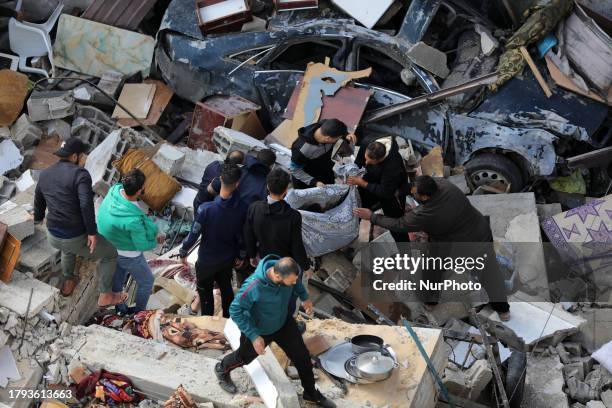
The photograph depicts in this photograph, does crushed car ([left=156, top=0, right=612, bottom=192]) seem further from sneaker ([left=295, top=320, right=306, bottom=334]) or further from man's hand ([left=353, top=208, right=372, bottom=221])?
sneaker ([left=295, top=320, right=306, bottom=334])

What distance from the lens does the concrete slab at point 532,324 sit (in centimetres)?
648

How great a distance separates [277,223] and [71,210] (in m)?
1.54

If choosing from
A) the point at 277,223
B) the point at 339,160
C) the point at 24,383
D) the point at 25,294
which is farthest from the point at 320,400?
the point at 339,160

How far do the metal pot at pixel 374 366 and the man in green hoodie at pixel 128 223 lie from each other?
1807 mm

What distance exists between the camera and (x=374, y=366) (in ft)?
16.7

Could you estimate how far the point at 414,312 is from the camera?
684 centimetres

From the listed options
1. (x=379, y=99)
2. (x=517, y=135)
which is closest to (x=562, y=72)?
(x=517, y=135)

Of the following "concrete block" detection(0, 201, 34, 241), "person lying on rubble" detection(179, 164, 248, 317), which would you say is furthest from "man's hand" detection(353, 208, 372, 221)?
"concrete block" detection(0, 201, 34, 241)

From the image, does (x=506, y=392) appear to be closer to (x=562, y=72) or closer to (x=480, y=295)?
(x=480, y=295)

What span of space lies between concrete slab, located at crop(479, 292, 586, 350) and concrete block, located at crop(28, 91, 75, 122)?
527 centimetres

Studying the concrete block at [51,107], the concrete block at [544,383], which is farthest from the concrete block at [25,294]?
the concrete block at [544,383]

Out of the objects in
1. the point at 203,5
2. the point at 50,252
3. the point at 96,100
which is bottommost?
the point at 96,100

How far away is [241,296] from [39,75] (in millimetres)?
6463

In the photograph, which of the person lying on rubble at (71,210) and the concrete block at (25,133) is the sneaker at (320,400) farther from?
the concrete block at (25,133)
